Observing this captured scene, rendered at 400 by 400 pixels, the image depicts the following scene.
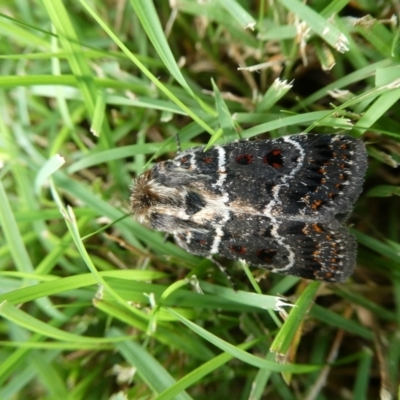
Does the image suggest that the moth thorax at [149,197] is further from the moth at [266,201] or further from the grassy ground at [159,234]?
the grassy ground at [159,234]

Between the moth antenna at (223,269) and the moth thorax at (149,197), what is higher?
the moth thorax at (149,197)

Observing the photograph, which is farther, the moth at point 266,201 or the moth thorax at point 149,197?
the moth thorax at point 149,197

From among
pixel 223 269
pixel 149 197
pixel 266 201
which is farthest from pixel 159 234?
pixel 266 201

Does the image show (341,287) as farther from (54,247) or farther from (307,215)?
(54,247)

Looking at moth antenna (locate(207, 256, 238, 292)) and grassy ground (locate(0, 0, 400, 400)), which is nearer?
grassy ground (locate(0, 0, 400, 400))

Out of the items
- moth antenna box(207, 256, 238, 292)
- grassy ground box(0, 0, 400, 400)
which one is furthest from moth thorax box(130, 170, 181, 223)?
moth antenna box(207, 256, 238, 292)

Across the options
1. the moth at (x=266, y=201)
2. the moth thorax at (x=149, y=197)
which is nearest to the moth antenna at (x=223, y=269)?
the moth at (x=266, y=201)

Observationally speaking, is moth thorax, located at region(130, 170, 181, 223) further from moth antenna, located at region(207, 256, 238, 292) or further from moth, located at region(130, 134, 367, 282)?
moth antenna, located at region(207, 256, 238, 292)

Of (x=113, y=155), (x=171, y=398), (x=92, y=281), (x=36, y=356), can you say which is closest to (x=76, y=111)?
(x=113, y=155)
